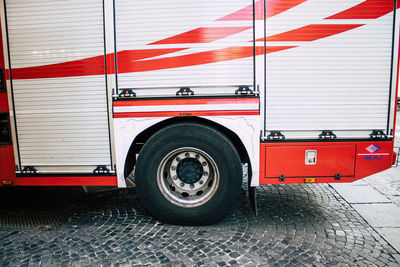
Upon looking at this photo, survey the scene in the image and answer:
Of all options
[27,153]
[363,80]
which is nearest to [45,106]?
[27,153]

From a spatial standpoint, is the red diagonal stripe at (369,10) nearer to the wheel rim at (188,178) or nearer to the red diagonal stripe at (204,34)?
the red diagonal stripe at (204,34)

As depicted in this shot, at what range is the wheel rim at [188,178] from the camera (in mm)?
3844

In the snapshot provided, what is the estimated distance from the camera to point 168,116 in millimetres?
3691

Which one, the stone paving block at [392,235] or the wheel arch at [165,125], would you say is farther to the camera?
the wheel arch at [165,125]

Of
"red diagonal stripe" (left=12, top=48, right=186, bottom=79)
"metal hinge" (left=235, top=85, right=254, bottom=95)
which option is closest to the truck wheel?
"metal hinge" (left=235, top=85, right=254, bottom=95)

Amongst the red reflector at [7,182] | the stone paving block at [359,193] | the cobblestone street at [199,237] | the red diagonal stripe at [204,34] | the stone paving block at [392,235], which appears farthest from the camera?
the stone paving block at [359,193]

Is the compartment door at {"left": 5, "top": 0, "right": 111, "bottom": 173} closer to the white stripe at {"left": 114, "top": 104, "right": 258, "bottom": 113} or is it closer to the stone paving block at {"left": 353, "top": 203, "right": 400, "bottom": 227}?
the white stripe at {"left": 114, "top": 104, "right": 258, "bottom": 113}

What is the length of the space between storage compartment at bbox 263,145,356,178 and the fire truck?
0.01 metres

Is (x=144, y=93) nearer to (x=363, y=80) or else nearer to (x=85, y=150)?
(x=85, y=150)

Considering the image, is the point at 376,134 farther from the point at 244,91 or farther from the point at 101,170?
the point at 101,170

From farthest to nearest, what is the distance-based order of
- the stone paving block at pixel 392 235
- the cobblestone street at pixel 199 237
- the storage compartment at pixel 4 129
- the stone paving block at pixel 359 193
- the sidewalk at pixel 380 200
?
the stone paving block at pixel 359 193 → the storage compartment at pixel 4 129 → the sidewalk at pixel 380 200 → the stone paving block at pixel 392 235 → the cobblestone street at pixel 199 237

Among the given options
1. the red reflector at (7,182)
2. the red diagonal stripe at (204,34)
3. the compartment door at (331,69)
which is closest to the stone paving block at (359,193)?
the compartment door at (331,69)

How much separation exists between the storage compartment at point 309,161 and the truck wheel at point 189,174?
425 mm

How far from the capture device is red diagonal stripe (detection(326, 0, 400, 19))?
3465 mm
